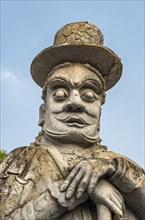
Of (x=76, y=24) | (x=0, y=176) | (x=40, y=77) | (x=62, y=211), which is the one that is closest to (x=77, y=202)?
(x=62, y=211)

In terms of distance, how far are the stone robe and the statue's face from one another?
0.24 m

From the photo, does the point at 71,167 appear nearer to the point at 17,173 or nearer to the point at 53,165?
the point at 53,165

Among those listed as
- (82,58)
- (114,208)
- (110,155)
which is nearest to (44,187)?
(114,208)

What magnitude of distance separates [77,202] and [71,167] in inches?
17.1

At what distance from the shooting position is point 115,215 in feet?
18.2

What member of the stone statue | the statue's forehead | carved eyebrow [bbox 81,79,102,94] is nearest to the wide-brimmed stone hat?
the stone statue

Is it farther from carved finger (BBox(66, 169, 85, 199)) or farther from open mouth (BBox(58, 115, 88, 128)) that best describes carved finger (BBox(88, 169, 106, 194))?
open mouth (BBox(58, 115, 88, 128))

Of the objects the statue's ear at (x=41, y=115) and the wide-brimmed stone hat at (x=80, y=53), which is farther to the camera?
the statue's ear at (x=41, y=115)

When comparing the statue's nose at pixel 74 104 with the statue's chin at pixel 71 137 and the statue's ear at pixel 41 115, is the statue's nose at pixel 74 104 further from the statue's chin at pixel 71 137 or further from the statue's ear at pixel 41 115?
the statue's ear at pixel 41 115

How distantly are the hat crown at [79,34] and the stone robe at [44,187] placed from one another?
1.44m

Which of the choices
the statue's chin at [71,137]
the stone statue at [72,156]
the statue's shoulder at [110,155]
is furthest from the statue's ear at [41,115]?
the statue's shoulder at [110,155]

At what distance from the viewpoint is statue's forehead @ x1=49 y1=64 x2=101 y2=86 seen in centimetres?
627

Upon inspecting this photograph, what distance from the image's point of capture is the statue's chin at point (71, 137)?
613 centimetres

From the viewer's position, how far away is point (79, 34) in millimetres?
6559
